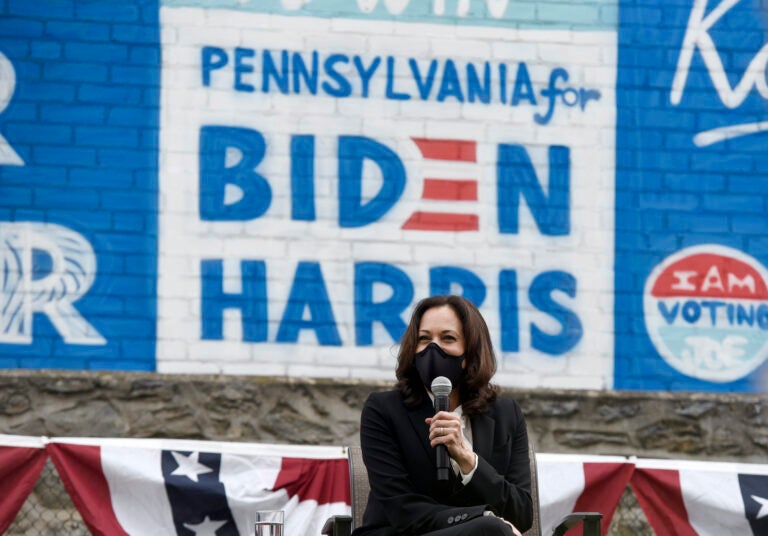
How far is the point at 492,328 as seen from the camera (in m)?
7.79

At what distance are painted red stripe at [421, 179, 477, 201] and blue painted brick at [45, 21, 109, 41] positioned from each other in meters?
2.01

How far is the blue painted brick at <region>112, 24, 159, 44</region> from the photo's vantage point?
7695 mm

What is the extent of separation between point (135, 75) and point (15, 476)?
2382mm

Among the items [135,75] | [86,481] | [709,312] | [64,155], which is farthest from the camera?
[709,312]

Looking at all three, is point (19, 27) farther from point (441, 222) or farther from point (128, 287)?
point (441, 222)

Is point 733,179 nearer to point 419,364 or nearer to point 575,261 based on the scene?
point 575,261

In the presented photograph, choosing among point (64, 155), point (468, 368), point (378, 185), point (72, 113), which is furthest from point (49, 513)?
point (468, 368)

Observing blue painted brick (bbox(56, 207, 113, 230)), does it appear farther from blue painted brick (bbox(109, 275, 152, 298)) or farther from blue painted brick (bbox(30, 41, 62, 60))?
blue painted brick (bbox(30, 41, 62, 60))

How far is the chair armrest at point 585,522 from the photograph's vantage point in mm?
5496

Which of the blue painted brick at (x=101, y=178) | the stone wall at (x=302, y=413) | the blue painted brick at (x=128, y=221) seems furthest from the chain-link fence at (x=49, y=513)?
the blue painted brick at (x=101, y=178)

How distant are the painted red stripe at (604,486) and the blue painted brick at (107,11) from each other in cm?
356

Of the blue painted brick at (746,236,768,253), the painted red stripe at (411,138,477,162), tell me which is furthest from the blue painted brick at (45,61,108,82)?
the blue painted brick at (746,236,768,253)

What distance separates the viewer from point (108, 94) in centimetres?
766

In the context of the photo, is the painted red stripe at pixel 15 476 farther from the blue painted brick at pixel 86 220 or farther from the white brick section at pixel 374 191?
the blue painted brick at pixel 86 220
